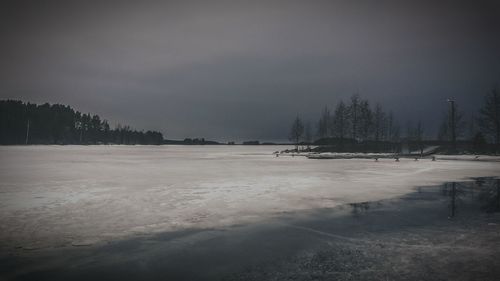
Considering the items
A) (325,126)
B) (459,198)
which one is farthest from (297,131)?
(459,198)

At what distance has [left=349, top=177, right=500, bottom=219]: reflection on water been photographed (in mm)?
9887

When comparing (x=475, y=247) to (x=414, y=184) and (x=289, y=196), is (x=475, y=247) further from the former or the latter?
(x=414, y=184)

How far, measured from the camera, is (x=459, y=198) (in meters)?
11.9

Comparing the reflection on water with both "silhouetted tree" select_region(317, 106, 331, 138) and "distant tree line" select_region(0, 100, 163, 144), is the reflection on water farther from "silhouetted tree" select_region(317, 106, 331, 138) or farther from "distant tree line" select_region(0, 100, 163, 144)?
"distant tree line" select_region(0, 100, 163, 144)

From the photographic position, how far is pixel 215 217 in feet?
29.9

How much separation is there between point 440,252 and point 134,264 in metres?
5.64

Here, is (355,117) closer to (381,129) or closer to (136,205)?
(381,129)

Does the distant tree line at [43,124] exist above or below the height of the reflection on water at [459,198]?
above

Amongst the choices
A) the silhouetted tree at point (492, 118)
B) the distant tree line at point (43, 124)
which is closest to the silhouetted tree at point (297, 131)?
the silhouetted tree at point (492, 118)

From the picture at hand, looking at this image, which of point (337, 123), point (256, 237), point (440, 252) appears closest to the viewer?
→ point (440, 252)

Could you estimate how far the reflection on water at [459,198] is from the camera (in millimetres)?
9887

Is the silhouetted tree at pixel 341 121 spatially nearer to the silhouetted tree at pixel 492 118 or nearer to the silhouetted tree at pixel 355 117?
the silhouetted tree at pixel 355 117

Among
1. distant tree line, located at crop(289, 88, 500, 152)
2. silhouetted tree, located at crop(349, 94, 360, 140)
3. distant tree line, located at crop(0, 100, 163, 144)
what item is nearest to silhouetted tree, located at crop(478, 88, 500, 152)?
distant tree line, located at crop(289, 88, 500, 152)

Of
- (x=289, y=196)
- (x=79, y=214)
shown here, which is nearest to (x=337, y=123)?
(x=289, y=196)
